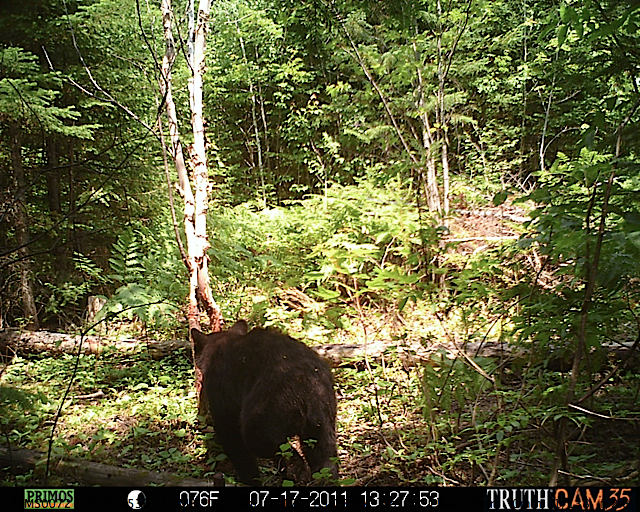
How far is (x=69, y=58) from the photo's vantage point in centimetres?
531

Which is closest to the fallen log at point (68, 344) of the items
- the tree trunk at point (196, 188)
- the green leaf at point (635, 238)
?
the tree trunk at point (196, 188)

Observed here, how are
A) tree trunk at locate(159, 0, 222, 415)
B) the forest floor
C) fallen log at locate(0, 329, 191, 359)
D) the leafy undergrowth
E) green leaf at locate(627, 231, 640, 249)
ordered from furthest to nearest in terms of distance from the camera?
1. fallen log at locate(0, 329, 191, 359)
2. tree trunk at locate(159, 0, 222, 415)
3. the forest floor
4. the leafy undergrowth
5. green leaf at locate(627, 231, 640, 249)

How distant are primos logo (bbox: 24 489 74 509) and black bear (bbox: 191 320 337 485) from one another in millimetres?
752

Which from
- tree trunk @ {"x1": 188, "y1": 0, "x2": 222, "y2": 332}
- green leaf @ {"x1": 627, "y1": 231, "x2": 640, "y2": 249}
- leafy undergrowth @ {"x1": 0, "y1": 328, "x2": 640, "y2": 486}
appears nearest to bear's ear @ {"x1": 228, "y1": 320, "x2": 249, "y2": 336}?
tree trunk @ {"x1": 188, "y1": 0, "x2": 222, "y2": 332}

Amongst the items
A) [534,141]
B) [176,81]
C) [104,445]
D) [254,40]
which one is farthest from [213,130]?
[104,445]

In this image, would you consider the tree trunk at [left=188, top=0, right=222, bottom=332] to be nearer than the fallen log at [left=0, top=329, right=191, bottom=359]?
Yes

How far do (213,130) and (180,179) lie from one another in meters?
5.56

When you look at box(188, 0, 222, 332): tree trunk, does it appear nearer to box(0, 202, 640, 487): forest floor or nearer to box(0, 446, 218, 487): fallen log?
box(0, 202, 640, 487): forest floor

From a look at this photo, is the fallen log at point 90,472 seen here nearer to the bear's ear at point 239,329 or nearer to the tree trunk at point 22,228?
the bear's ear at point 239,329

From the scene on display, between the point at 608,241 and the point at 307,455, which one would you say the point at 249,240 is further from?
the point at 608,241

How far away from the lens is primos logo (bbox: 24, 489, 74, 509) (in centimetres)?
197

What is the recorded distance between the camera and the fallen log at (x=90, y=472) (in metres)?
2.29

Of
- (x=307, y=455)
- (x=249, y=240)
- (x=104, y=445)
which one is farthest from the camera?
(x=249, y=240)

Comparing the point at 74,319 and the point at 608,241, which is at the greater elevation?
the point at 608,241
